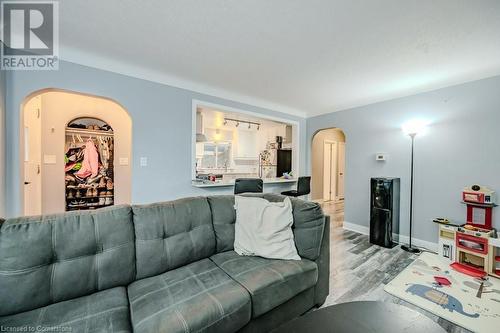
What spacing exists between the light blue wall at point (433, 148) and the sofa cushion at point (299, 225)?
2.36 meters

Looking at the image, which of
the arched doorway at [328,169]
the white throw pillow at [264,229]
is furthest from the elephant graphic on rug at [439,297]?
the arched doorway at [328,169]

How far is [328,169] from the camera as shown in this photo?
6762 millimetres

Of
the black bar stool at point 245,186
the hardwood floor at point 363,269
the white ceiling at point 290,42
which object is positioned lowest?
the hardwood floor at point 363,269

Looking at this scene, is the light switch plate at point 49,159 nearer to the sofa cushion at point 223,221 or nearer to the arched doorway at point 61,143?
the arched doorway at point 61,143

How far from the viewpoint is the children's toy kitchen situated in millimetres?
2338

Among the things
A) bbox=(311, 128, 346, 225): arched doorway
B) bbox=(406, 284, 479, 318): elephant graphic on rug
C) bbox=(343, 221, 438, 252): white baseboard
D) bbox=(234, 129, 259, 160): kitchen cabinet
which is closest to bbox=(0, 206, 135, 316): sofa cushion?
bbox=(406, 284, 479, 318): elephant graphic on rug

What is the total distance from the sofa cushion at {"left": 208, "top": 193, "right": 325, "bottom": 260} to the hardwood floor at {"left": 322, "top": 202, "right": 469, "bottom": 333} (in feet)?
1.94

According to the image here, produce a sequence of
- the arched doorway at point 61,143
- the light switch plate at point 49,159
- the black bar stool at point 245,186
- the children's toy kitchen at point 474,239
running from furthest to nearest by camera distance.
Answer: the light switch plate at point 49,159 → the arched doorway at point 61,143 → the black bar stool at point 245,186 → the children's toy kitchen at point 474,239

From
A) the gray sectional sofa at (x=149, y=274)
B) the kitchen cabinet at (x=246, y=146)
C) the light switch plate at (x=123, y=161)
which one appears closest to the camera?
the gray sectional sofa at (x=149, y=274)

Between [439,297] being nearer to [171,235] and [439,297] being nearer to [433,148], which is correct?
[433,148]

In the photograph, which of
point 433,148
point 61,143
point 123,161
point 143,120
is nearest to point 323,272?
point 433,148

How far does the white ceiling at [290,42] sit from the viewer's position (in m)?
1.60

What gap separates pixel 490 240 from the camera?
2314mm

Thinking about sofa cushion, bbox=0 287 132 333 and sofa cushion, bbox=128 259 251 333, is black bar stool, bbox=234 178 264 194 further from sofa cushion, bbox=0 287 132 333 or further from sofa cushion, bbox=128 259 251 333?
sofa cushion, bbox=0 287 132 333
